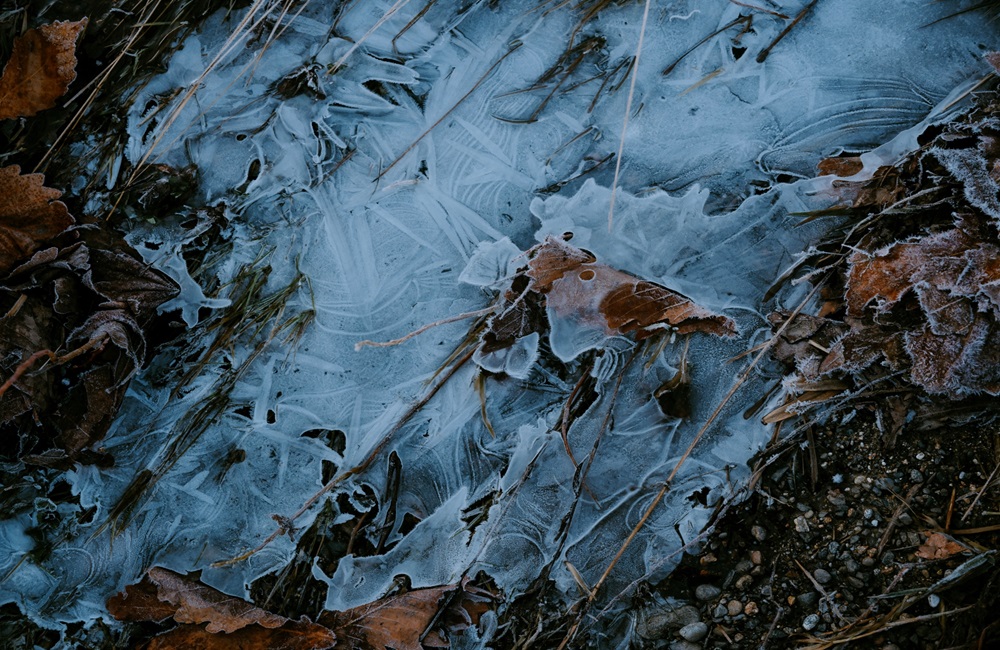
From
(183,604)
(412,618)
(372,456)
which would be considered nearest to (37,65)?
(372,456)

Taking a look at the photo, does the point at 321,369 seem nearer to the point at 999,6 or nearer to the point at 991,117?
the point at 991,117

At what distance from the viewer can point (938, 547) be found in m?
1.73

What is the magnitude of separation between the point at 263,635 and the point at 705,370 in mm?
1485

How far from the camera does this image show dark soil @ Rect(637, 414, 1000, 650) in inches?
67.5

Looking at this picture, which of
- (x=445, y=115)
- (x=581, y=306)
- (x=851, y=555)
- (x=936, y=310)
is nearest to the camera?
(x=936, y=310)

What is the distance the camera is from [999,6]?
1853 mm

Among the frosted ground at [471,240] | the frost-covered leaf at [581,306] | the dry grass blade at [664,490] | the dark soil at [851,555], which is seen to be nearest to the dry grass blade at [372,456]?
the frosted ground at [471,240]

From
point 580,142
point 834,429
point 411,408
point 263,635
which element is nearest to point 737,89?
point 580,142

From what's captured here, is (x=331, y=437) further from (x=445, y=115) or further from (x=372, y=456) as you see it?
(x=445, y=115)

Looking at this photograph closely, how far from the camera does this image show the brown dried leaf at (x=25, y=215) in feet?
6.06

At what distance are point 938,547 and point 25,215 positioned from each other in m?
2.69

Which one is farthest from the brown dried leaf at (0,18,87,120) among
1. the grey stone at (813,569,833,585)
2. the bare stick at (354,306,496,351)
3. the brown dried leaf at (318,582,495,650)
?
the grey stone at (813,569,833,585)

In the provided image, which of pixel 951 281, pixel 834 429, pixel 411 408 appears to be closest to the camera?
pixel 951 281

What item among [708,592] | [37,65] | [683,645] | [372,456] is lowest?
[683,645]
